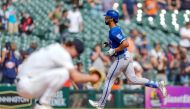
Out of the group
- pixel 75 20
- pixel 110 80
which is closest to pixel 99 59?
pixel 75 20

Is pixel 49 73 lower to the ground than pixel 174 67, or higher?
higher

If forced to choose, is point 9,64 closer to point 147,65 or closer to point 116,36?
point 147,65

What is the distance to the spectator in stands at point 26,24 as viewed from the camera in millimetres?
24859

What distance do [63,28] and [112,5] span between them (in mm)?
3052

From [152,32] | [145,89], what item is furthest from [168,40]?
[145,89]

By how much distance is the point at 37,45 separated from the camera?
76.5ft

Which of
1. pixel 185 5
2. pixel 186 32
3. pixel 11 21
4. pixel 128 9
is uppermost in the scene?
pixel 185 5

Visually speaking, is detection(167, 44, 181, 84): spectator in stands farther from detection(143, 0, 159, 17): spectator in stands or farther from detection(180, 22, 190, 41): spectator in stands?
detection(143, 0, 159, 17): spectator in stands

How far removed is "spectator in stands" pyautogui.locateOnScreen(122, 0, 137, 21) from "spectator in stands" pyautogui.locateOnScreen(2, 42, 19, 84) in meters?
7.10

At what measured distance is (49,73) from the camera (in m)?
10.3

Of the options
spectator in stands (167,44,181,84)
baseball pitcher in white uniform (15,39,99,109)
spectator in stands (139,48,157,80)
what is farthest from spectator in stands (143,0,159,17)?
baseball pitcher in white uniform (15,39,99,109)

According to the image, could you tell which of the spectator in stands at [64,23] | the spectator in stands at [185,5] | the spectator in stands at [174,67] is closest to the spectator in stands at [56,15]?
the spectator in stands at [64,23]

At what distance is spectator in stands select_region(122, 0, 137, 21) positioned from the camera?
27.5 meters

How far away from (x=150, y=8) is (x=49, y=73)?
17848 millimetres
